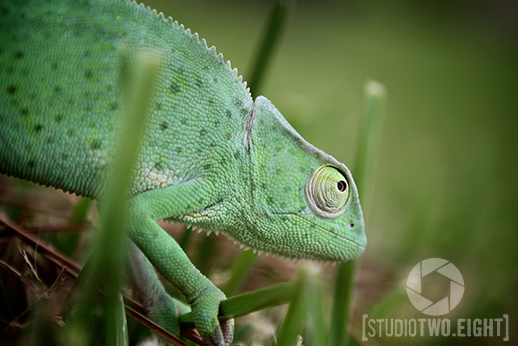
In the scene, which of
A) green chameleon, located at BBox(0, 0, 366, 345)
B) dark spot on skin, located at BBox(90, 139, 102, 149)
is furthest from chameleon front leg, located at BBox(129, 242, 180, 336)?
dark spot on skin, located at BBox(90, 139, 102, 149)

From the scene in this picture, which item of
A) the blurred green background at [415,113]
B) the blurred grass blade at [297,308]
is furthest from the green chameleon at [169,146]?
the blurred green background at [415,113]

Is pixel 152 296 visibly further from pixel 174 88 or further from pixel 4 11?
pixel 4 11

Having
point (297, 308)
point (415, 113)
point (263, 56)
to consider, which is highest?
point (415, 113)

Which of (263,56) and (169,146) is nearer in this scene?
(169,146)

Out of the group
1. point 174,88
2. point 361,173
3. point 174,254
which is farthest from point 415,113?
point 174,254

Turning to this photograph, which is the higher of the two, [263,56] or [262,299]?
[263,56]

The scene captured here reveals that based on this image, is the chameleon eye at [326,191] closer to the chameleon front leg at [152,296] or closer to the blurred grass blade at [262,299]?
the blurred grass blade at [262,299]

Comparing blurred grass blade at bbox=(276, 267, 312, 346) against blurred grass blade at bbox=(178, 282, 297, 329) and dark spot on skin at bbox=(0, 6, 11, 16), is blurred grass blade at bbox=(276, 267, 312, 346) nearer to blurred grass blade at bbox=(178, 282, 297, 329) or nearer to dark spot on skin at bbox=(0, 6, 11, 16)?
blurred grass blade at bbox=(178, 282, 297, 329)
